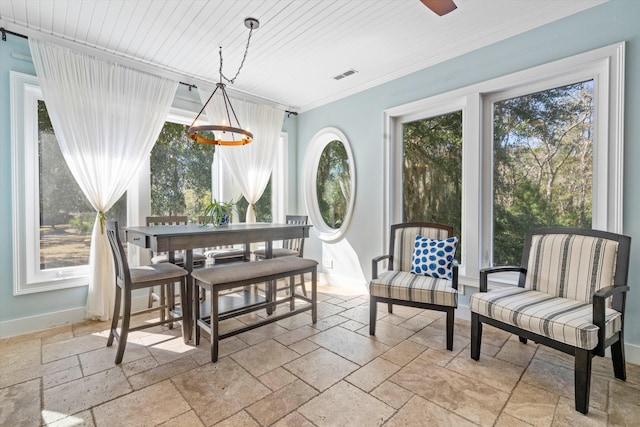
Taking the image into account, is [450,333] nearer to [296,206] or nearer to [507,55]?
[507,55]

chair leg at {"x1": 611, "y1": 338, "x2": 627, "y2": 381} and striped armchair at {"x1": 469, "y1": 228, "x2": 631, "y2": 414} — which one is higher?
striped armchair at {"x1": 469, "y1": 228, "x2": 631, "y2": 414}

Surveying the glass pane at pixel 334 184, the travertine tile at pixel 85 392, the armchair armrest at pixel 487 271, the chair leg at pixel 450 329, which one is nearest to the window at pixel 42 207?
the travertine tile at pixel 85 392

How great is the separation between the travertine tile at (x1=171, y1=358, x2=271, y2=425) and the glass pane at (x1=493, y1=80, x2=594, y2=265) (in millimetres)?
2487

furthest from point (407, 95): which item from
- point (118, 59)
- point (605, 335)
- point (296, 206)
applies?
point (118, 59)

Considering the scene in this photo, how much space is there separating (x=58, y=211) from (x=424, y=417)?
11.7 feet

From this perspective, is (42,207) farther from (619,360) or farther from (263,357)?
(619,360)

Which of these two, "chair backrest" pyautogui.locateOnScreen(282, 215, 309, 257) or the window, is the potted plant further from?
the window

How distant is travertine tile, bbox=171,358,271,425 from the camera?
1697 millimetres

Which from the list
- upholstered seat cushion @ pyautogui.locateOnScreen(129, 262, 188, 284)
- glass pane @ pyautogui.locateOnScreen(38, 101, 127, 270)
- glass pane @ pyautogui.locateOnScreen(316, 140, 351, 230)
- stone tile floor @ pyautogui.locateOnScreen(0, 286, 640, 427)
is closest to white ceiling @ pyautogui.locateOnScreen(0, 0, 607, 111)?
glass pane @ pyautogui.locateOnScreen(38, 101, 127, 270)

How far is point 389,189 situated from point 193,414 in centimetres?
292

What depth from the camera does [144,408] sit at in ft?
5.59

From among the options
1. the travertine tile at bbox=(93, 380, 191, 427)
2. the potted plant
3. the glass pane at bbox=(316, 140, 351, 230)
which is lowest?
the travertine tile at bbox=(93, 380, 191, 427)

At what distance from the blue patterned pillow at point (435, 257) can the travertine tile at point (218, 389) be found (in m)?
1.72

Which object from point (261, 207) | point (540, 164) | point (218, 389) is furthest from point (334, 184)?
point (218, 389)
